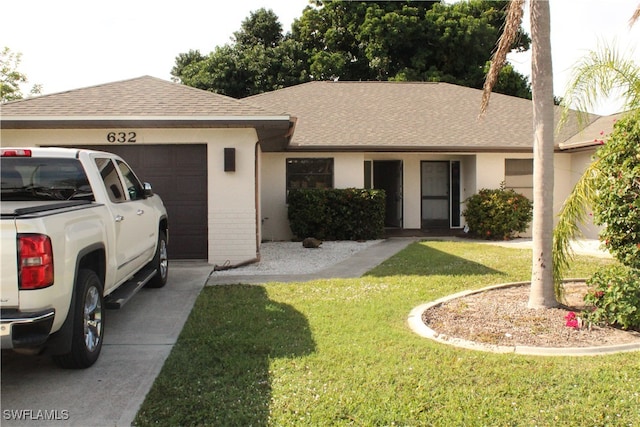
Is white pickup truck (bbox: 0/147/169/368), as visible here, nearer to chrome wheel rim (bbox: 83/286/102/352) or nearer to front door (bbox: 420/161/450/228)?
chrome wheel rim (bbox: 83/286/102/352)

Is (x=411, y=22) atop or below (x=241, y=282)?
atop

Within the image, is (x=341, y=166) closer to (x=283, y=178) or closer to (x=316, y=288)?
(x=283, y=178)

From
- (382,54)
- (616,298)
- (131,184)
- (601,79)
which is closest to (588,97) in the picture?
(601,79)

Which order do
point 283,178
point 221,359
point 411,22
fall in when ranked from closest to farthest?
1. point 221,359
2. point 283,178
3. point 411,22

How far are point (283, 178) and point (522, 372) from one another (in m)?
11.5

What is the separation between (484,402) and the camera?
4.04 meters

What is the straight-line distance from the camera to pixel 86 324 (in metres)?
4.77

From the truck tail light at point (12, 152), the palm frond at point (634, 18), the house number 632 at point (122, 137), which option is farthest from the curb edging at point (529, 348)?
the house number 632 at point (122, 137)

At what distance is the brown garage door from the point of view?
404 inches

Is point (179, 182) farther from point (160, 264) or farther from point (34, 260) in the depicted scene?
point (34, 260)

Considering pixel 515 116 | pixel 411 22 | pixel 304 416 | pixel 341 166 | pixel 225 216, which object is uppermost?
pixel 411 22

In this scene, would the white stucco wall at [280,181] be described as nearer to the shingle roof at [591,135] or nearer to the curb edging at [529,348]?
the shingle roof at [591,135]

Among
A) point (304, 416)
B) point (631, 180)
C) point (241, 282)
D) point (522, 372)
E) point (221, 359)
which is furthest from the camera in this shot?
point (241, 282)

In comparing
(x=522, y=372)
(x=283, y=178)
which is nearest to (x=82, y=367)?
(x=522, y=372)
